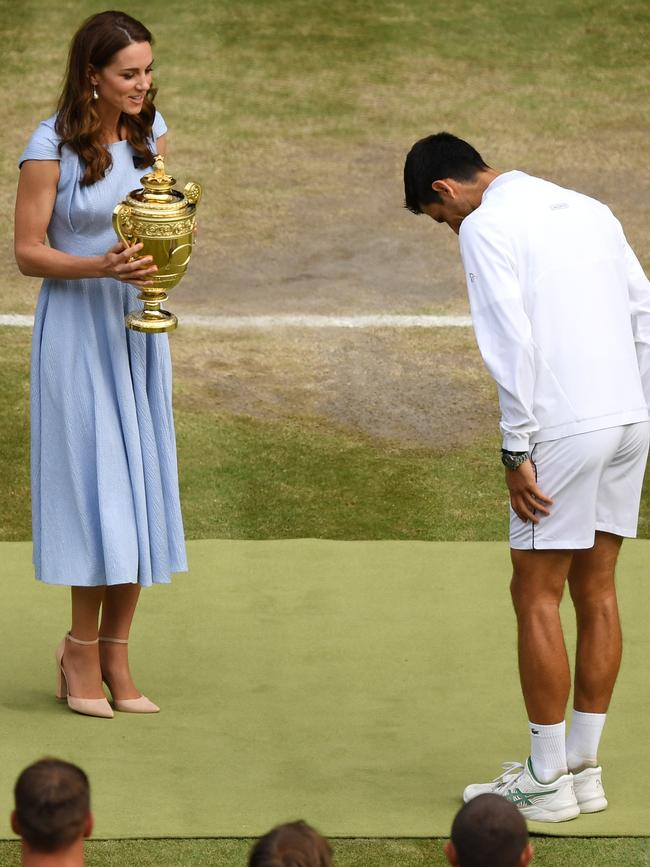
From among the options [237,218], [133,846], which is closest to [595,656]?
[133,846]

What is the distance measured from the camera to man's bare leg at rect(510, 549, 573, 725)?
15.5 ft

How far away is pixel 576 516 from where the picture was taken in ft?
15.4

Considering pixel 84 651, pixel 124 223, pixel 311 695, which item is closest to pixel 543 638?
pixel 311 695

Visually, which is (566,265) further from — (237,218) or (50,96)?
(50,96)

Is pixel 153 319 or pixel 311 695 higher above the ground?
pixel 153 319

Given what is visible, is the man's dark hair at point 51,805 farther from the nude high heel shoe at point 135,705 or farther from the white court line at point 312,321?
the white court line at point 312,321

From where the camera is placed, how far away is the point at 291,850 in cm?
315

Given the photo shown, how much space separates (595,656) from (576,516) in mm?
454

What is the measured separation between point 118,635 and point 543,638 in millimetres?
1521

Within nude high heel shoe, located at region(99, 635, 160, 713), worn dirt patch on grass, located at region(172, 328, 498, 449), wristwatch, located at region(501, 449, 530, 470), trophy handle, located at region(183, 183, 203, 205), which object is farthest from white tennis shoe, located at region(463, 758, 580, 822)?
worn dirt patch on grass, located at region(172, 328, 498, 449)

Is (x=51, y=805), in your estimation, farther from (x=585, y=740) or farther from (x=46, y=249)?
(x=46, y=249)

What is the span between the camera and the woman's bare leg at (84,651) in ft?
18.1

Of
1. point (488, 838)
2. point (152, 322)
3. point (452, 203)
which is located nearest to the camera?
point (488, 838)

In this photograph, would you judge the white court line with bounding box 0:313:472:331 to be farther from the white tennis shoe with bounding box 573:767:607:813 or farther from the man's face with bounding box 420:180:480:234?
the white tennis shoe with bounding box 573:767:607:813
